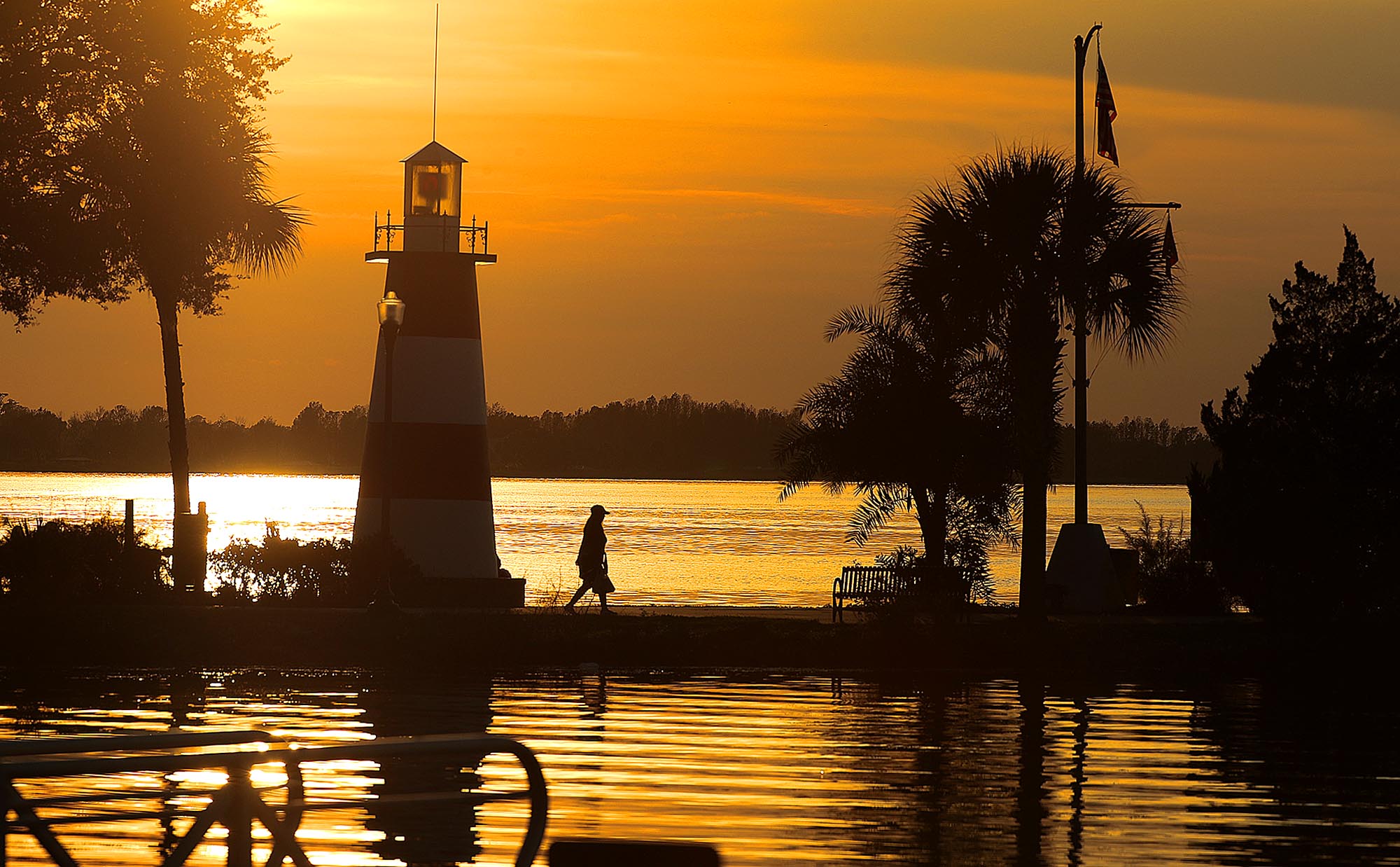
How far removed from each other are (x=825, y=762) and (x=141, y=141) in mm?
18426

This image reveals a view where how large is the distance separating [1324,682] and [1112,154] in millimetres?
11040

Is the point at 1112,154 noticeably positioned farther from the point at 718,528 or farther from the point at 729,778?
the point at 718,528

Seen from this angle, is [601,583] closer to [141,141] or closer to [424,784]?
[141,141]

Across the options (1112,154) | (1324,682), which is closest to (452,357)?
(1112,154)

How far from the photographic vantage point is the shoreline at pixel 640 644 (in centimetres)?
2186

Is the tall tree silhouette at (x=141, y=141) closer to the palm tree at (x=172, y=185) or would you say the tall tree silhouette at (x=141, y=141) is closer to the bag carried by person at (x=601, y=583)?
the palm tree at (x=172, y=185)

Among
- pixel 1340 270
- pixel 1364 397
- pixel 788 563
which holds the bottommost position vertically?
pixel 788 563

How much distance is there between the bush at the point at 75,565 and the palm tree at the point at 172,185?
0.70 metres

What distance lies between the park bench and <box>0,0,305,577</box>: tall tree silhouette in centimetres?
1090

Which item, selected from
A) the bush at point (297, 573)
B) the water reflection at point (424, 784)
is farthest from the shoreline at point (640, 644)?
the water reflection at point (424, 784)

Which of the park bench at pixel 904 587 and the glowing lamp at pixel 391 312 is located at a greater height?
the glowing lamp at pixel 391 312

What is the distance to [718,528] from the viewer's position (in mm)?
108938

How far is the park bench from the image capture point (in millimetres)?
24734

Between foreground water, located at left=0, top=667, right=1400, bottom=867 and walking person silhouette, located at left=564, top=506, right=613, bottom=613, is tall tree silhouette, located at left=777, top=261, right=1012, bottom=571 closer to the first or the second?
walking person silhouette, located at left=564, top=506, right=613, bottom=613
